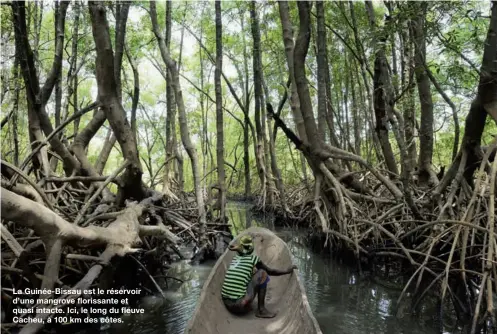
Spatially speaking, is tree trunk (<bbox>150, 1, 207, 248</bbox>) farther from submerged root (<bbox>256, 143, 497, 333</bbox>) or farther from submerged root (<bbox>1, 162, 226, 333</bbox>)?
submerged root (<bbox>256, 143, 497, 333</bbox>)

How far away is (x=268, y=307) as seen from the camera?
15.4ft

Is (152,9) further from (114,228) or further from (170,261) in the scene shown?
(114,228)

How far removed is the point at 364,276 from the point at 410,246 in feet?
3.53

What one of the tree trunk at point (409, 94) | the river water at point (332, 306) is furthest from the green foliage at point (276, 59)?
the river water at point (332, 306)

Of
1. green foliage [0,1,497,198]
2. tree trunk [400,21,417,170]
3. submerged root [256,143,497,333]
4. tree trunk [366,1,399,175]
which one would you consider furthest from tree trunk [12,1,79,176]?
tree trunk [366,1,399,175]

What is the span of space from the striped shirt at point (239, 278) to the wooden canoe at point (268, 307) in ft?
0.65

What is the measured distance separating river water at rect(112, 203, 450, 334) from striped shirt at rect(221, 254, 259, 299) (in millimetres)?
934

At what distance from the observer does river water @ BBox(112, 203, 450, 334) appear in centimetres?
472

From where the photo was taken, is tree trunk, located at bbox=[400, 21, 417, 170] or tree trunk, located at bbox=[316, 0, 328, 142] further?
tree trunk, located at bbox=[316, 0, 328, 142]

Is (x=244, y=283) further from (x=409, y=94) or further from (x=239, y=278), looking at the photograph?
(x=409, y=94)

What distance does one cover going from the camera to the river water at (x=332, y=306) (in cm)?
472

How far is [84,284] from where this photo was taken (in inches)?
127

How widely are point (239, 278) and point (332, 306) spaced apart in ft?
6.85

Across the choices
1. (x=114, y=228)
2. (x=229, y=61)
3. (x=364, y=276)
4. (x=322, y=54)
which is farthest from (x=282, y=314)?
(x=229, y=61)
